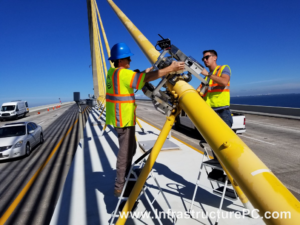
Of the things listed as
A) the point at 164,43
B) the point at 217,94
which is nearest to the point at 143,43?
the point at 164,43

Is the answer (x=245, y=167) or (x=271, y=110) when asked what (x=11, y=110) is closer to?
(x=245, y=167)

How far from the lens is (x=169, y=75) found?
5.74 ft

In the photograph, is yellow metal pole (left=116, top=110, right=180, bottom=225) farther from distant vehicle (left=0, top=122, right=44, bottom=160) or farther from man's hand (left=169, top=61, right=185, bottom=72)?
distant vehicle (left=0, top=122, right=44, bottom=160)

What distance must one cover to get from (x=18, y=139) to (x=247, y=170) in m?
8.83

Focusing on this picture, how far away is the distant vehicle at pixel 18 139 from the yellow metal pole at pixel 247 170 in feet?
26.5

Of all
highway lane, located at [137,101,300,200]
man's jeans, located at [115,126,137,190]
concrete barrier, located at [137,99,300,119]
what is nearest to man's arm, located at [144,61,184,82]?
man's jeans, located at [115,126,137,190]

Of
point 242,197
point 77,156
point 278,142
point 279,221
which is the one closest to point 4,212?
point 77,156

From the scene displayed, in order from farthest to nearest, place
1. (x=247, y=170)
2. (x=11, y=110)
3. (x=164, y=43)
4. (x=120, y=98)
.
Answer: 1. (x=11, y=110)
2. (x=120, y=98)
3. (x=164, y=43)
4. (x=247, y=170)

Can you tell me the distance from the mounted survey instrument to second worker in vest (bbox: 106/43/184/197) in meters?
0.19

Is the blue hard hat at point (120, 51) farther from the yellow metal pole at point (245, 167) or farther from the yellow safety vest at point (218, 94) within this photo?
the yellow safety vest at point (218, 94)

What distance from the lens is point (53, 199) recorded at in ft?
13.3

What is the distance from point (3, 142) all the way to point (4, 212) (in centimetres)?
464

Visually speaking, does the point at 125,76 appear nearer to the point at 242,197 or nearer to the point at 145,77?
the point at 145,77

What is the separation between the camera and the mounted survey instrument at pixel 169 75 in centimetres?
170
